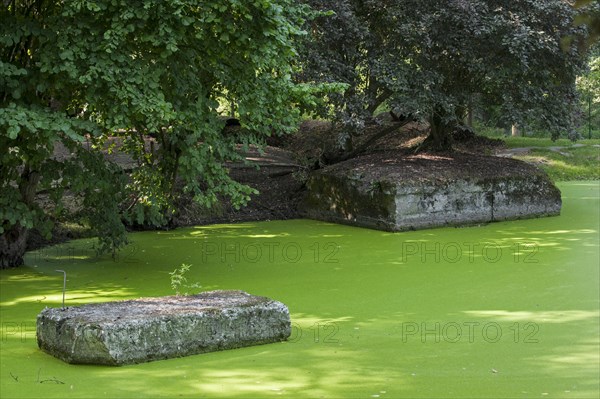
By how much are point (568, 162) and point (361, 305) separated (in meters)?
12.7

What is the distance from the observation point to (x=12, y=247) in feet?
32.6

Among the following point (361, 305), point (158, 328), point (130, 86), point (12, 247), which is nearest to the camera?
point (158, 328)

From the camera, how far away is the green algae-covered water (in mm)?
5363

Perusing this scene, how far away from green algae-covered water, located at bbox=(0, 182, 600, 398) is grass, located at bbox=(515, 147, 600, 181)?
5395 mm

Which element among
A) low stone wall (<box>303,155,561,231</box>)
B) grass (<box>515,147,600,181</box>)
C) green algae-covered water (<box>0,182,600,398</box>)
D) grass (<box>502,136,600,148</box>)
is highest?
grass (<box>502,136,600,148</box>)

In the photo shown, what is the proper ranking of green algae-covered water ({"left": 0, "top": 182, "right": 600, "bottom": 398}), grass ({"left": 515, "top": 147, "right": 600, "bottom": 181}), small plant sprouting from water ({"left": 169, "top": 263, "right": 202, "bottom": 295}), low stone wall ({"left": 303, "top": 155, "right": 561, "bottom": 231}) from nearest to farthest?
green algae-covered water ({"left": 0, "top": 182, "right": 600, "bottom": 398})
small plant sprouting from water ({"left": 169, "top": 263, "right": 202, "bottom": 295})
low stone wall ({"left": 303, "top": 155, "right": 561, "bottom": 231})
grass ({"left": 515, "top": 147, "right": 600, "bottom": 181})

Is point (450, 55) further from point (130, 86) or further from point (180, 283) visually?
point (180, 283)

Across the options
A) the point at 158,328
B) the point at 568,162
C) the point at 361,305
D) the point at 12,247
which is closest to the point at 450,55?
the point at 568,162

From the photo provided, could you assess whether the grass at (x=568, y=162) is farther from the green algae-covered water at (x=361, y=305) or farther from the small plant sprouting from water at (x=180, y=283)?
the small plant sprouting from water at (x=180, y=283)

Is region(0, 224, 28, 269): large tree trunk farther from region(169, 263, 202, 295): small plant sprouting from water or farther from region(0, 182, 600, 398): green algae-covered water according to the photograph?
region(169, 263, 202, 295): small plant sprouting from water

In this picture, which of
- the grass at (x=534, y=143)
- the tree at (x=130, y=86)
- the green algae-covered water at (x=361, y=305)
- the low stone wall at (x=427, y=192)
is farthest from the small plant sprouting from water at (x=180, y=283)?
the grass at (x=534, y=143)

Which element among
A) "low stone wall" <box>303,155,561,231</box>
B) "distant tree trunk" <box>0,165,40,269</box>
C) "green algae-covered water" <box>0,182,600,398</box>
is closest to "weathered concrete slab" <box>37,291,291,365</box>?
"green algae-covered water" <box>0,182,600,398</box>

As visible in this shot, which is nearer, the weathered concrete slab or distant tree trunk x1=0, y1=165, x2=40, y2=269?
the weathered concrete slab

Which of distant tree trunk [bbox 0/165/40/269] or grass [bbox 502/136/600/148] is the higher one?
grass [bbox 502/136/600/148]
